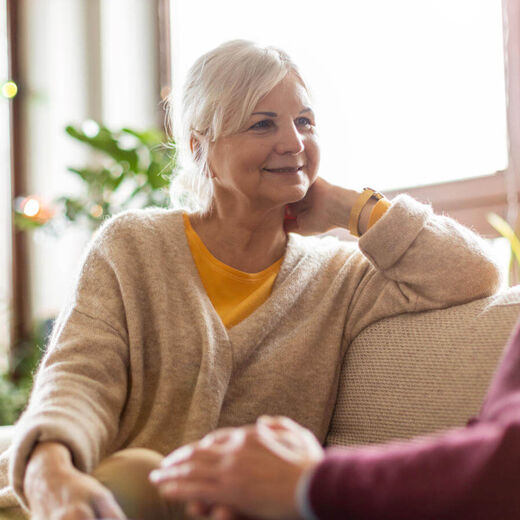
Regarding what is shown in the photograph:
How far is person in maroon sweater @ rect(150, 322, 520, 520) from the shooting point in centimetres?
68

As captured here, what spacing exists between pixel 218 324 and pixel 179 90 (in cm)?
61

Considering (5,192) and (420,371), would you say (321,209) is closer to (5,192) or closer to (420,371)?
(420,371)

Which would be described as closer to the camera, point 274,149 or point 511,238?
point 274,149

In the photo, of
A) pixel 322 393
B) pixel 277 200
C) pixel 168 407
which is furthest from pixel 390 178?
pixel 168 407

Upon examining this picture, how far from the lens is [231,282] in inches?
60.5

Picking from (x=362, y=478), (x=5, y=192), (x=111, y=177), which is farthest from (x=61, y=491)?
(x=5, y=192)

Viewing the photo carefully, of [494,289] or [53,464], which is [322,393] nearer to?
[494,289]

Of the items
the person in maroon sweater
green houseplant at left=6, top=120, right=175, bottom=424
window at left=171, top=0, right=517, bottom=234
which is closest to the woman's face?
window at left=171, top=0, right=517, bottom=234

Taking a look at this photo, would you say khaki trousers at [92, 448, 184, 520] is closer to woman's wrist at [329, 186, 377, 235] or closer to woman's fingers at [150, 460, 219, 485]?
woman's fingers at [150, 460, 219, 485]

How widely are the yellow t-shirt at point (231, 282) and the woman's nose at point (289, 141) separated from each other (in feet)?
0.74

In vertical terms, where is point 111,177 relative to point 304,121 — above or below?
below

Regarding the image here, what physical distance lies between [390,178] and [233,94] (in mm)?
1170

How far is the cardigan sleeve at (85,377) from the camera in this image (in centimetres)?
108

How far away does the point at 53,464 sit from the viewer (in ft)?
3.31
